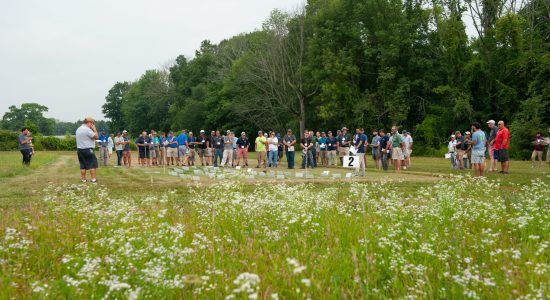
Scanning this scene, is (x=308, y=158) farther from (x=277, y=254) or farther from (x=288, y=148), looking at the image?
(x=277, y=254)

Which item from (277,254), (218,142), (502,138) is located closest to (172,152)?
(218,142)

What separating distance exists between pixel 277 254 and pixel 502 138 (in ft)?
49.3

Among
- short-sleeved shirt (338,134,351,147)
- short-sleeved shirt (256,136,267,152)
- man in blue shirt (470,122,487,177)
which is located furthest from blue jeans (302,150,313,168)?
man in blue shirt (470,122,487,177)

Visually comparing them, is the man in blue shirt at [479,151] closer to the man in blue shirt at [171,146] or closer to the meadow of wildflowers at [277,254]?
the meadow of wildflowers at [277,254]

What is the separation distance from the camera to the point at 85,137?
13.4 meters

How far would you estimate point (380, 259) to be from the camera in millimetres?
4676

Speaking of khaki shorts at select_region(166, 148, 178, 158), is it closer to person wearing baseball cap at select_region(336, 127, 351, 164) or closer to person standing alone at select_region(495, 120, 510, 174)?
person wearing baseball cap at select_region(336, 127, 351, 164)

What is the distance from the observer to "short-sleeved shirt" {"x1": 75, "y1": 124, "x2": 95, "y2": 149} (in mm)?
13328

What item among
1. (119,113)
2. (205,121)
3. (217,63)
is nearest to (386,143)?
(205,121)

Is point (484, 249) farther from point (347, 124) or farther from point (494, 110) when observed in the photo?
point (347, 124)

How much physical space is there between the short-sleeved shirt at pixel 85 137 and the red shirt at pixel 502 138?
14318mm

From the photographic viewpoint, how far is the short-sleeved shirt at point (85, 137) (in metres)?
13.3

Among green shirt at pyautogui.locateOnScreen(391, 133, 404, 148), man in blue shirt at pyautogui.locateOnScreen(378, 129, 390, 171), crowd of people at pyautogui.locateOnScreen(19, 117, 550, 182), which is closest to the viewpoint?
crowd of people at pyautogui.locateOnScreen(19, 117, 550, 182)

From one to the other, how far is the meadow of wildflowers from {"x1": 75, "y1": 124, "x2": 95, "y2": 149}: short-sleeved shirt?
6326mm
